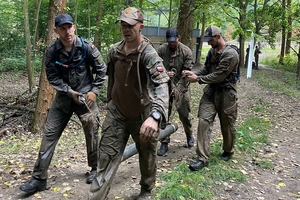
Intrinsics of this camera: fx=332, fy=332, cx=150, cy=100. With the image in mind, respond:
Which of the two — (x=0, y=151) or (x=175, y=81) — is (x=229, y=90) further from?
(x=0, y=151)

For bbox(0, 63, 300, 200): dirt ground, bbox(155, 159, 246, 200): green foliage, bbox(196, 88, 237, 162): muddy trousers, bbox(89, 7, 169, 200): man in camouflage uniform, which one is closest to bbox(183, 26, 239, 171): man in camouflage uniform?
bbox(196, 88, 237, 162): muddy trousers

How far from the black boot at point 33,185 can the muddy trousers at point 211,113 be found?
8.23 feet

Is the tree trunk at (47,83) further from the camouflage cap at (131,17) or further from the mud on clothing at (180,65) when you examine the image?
the camouflage cap at (131,17)

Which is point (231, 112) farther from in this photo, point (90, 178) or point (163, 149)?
point (90, 178)

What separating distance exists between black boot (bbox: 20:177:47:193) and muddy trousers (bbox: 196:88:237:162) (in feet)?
8.23

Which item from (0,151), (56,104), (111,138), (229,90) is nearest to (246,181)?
(229,90)

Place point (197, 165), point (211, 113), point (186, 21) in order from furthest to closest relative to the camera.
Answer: point (186, 21)
point (211, 113)
point (197, 165)

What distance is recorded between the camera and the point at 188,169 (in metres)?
5.43

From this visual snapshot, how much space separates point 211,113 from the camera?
5.57 m

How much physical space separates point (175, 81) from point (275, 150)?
2817mm

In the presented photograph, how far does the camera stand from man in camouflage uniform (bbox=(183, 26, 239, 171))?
532cm

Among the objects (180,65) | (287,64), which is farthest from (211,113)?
(287,64)

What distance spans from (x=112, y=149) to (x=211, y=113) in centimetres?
233

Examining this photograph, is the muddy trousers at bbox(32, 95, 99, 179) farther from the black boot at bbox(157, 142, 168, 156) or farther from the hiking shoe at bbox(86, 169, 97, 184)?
the black boot at bbox(157, 142, 168, 156)
